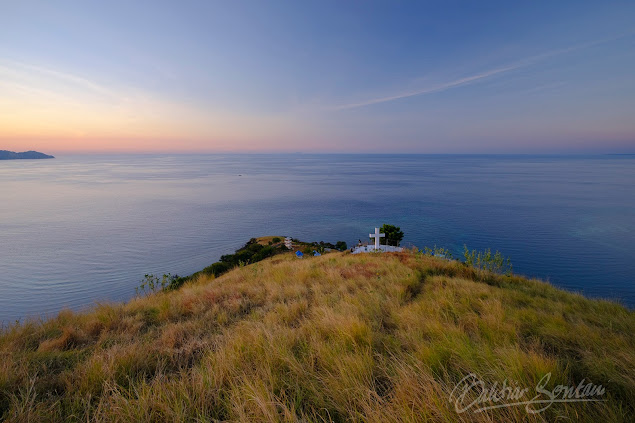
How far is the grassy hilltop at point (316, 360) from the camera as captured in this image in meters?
2.52

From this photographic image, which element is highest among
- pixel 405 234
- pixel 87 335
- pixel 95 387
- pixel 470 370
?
pixel 470 370

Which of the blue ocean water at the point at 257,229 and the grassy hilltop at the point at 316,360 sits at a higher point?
the grassy hilltop at the point at 316,360

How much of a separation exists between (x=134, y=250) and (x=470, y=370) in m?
38.2

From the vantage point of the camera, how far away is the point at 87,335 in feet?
16.9

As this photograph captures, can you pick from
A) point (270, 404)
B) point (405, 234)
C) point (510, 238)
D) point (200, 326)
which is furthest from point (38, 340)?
point (510, 238)

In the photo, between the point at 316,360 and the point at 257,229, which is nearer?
the point at 316,360

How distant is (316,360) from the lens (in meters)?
3.42

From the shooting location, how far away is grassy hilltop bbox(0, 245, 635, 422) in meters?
2.52

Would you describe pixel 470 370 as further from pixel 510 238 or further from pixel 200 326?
pixel 510 238

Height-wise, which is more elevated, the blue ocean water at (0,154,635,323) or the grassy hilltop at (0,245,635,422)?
the grassy hilltop at (0,245,635,422)

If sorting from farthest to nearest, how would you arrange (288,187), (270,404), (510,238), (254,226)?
(288,187) → (254,226) → (510,238) → (270,404)

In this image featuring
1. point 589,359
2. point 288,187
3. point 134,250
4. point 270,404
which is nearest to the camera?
point 270,404

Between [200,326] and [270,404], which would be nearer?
[270,404]

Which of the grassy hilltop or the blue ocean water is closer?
the grassy hilltop
